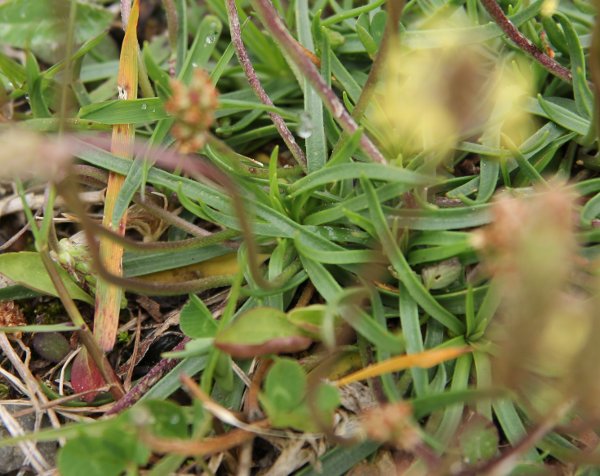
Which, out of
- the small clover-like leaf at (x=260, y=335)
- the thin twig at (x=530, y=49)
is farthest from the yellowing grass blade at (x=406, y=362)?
the thin twig at (x=530, y=49)

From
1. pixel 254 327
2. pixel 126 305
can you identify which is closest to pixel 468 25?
pixel 254 327

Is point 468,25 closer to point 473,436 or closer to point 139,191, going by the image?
point 139,191

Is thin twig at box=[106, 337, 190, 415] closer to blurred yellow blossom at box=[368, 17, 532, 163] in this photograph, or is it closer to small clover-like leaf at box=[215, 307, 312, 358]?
small clover-like leaf at box=[215, 307, 312, 358]

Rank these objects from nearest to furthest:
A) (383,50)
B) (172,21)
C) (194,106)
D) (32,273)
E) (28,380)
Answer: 1. (194,106)
2. (383,50)
3. (28,380)
4. (32,273)
5. (172,21)

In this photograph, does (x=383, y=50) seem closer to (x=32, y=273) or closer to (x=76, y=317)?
(x=76, y=317)

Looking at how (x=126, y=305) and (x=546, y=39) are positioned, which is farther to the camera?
(x=546, y=39)

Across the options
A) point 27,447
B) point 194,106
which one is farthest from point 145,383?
point 194,106
